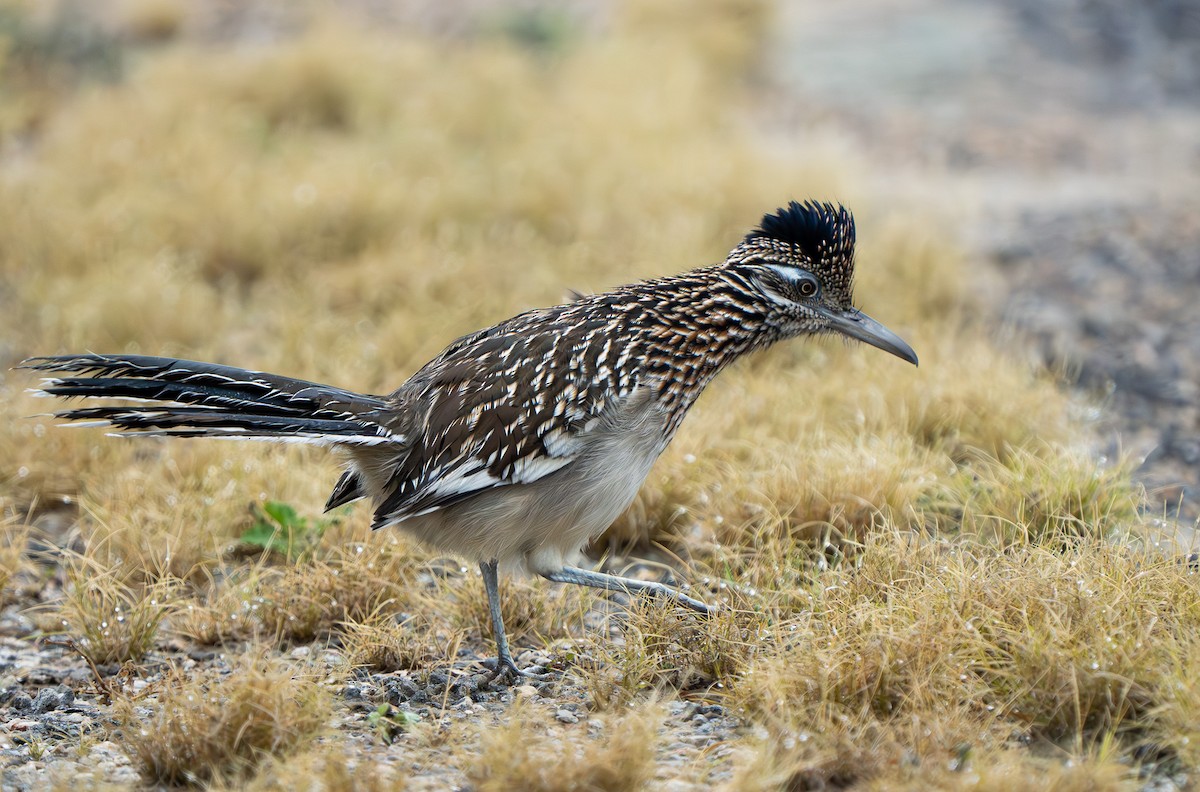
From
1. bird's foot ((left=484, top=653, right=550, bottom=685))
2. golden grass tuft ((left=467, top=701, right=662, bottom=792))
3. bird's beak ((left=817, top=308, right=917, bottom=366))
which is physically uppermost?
bird's beak ((left=817, top=308, right=917, bottom=366))

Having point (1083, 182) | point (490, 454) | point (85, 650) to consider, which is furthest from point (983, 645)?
point (1083, 182)

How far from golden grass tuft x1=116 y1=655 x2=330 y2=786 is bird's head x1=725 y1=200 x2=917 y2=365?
206cm

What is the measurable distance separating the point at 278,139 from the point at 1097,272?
6420 millimetres

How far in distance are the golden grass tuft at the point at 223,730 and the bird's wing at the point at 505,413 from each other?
2.40ft

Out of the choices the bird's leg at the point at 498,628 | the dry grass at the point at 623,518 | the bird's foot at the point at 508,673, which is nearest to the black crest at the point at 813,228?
the dry grass at the point at 623,518

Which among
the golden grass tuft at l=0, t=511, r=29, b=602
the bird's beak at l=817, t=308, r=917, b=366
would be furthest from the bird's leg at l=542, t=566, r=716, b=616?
the golden grass tuft at l=0, t=511, r=29, b=602

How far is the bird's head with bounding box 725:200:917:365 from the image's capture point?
174 inches

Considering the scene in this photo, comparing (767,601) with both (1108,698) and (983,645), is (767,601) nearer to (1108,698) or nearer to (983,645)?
(983,645)

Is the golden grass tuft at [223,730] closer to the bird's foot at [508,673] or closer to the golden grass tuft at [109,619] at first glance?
the bird's foot at [508,673]

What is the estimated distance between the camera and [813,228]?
4.41m

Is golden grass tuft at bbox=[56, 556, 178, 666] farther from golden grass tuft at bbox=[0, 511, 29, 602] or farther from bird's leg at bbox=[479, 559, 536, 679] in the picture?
bird's leg at bbox=[479, 559, 536, 679]

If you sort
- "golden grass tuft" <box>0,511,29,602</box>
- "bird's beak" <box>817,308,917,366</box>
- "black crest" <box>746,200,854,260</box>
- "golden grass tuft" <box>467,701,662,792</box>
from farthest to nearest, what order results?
1. "golden grass tuft" <box>0,511,29,602</box>
2. "bird's beak" <box>817,308,917,366</box>
3. "black crest" <box>746,200,854,260</box>
4. "golden grass tuft" <box>467,701,662,792</box>

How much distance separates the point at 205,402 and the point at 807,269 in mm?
2116

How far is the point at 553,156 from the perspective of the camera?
9523 mm
